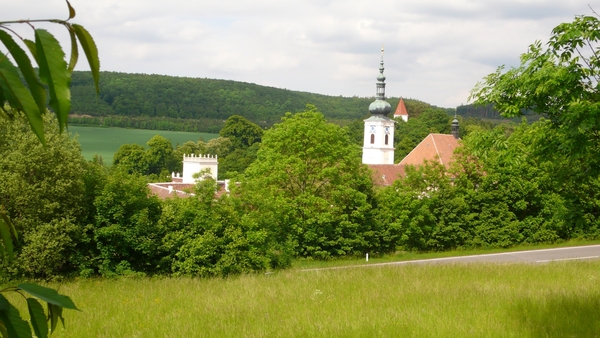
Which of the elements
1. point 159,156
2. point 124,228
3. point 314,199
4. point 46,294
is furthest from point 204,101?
point 46,294

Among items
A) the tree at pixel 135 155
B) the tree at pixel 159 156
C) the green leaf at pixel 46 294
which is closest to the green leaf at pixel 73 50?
the green leaf at pixel 46 294

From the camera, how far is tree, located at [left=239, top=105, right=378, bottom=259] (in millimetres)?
28328

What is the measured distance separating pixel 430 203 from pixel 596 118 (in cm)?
2499

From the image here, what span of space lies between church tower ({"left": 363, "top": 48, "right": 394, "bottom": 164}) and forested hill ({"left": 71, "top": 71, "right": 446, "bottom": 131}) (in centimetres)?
4393

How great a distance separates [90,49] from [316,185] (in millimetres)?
29074


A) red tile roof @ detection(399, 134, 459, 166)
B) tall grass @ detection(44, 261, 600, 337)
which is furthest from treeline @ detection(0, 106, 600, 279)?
red tile roof @ detection(399, 134, 459, 166)

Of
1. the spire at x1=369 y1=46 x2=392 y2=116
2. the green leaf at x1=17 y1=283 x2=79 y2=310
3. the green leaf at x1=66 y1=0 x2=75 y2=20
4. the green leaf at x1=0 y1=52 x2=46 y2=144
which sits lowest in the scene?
the green leaf at x1=17 y1=283 x2=79 y2=310

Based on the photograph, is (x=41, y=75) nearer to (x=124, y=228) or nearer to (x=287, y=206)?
(x=124, y=228)

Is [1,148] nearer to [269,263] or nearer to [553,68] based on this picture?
[269,263]

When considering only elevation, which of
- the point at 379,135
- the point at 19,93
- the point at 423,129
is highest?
the point at 423,129

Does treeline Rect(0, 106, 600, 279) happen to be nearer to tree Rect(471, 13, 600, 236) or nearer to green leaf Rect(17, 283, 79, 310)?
tree Rect(471, 13, 600, 236)

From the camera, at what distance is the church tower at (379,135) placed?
81.1 metres

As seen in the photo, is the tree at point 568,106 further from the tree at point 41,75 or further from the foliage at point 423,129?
the foliage at point 423,129

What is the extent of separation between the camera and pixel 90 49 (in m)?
1.09
